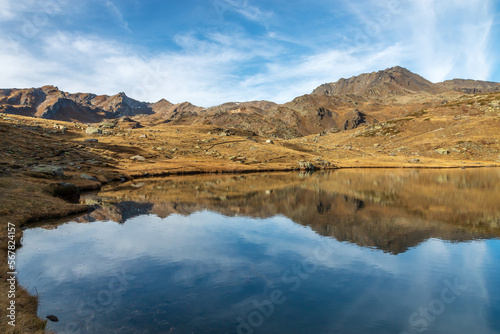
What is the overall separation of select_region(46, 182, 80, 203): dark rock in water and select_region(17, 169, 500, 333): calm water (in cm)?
767

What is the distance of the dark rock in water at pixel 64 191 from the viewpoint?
130ft

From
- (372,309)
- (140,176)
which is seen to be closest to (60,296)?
(372,309)

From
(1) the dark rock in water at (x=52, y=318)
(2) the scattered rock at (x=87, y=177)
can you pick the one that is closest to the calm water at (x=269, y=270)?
(1) the dark rock in water at (x=52, y=318)

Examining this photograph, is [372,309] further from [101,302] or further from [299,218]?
[299,218]

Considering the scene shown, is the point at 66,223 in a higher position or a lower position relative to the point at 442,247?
lower

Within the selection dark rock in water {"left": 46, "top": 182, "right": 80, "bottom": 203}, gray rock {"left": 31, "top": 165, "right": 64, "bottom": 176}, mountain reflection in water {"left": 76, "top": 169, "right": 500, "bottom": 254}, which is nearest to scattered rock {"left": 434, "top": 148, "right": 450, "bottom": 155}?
mountain reflection in water {"left": 76, "top": 169, "right": 500, "bottom": 254}

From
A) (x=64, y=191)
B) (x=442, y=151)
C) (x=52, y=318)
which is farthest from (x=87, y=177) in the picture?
(x=442, y=151)

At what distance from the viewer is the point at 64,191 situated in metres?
40.6

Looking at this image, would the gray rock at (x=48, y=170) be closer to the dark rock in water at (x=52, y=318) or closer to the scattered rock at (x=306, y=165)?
the dark rock in water at (x=52, y=318)

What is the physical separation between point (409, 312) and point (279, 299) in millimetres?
6676

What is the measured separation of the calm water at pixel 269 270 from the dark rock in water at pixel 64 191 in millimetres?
7668

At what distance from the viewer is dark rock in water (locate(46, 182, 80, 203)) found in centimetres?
3960

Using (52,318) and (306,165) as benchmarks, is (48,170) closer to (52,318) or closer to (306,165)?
(52,318)

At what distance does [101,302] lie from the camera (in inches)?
580
